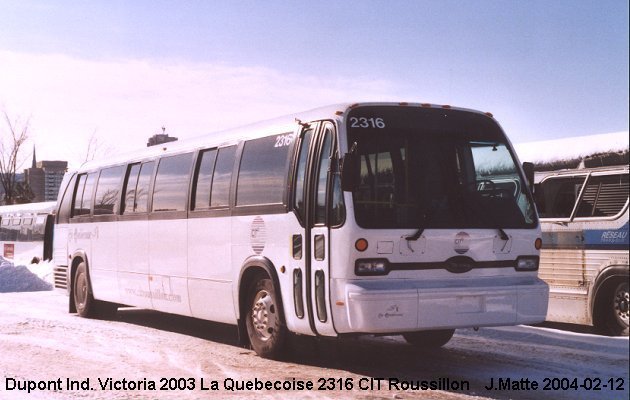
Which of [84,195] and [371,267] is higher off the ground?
[84,195]

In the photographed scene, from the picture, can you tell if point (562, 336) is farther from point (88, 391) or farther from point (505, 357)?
point (88, 391)

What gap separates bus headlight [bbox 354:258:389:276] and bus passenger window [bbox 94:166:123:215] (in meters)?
7.27

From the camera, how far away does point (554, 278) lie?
530 inches

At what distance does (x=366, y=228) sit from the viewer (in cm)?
852

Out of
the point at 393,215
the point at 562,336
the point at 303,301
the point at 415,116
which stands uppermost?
the point at 415,116

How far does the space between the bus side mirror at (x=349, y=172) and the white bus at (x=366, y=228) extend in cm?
1

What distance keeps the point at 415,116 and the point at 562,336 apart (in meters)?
5.09

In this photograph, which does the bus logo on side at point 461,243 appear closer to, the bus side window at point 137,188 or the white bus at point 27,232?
the bus side window at point 137,188

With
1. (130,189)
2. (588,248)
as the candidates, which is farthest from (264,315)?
(588,248)

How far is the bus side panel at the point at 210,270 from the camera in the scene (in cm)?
1092

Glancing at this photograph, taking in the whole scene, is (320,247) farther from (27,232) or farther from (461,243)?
(27,232)

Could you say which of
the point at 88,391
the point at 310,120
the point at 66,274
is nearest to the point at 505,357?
the point at 310,120

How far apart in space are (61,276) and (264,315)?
26.9 feet

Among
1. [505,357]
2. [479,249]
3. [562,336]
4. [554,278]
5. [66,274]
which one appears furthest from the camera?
[66,274]
